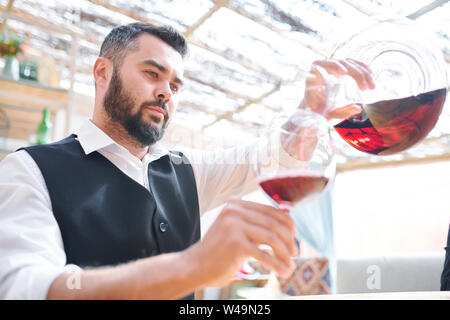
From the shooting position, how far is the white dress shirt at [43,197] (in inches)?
15.1

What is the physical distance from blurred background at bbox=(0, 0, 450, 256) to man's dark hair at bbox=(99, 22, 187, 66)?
0.25 m

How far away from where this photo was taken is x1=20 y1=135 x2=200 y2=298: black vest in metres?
0.57

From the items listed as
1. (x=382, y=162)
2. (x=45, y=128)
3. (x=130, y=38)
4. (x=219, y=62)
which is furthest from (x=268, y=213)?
(x=382, y=162)

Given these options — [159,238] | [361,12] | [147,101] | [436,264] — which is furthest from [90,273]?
[361,12]

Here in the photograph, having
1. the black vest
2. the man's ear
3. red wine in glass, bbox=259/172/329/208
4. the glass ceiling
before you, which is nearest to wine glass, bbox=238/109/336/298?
red wine in glass, bbox=259/172/329/208

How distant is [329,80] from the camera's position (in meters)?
0.41

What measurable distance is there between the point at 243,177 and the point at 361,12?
1.43 meters

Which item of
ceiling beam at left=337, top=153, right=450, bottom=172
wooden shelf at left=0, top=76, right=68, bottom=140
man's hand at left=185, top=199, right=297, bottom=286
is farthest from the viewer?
ceiling beam at left=337, top=153, right=450, bottom=172

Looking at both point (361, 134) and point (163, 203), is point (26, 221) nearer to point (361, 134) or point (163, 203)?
point (163, 203)

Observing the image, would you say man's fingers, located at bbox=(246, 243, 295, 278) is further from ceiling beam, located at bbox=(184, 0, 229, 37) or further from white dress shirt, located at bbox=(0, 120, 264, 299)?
ceiling beam, located at bbox=(184, 0, 229, 37)

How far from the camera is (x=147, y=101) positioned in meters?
0.72

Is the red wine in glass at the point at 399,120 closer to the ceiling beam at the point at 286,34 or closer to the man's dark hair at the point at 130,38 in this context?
the man's dark hair at the point at 130,38

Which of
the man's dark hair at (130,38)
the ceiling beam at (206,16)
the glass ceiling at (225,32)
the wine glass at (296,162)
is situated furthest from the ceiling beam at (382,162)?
the wine glass at (296,162)

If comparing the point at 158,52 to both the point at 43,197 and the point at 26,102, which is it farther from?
the point at 26,102
